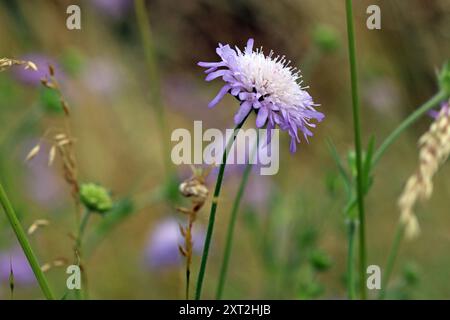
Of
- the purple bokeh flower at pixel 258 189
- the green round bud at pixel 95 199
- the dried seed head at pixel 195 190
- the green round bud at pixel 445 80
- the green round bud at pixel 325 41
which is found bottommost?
the dried seed head at pixel 195 190

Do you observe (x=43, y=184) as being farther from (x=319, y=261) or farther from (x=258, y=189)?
(x=319, y=261)

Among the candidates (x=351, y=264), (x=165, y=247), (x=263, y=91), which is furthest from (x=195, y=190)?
(x=165, y=247)

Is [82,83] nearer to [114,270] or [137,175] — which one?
[137,175]

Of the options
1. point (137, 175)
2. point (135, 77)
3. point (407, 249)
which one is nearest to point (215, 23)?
point (135, 77)

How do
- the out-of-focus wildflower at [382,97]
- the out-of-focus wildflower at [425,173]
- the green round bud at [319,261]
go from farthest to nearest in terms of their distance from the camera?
the out-of-focus wildflower at [382,97]
the green round bud at [319,261]
the out-of-focus wildflower at [425,173]

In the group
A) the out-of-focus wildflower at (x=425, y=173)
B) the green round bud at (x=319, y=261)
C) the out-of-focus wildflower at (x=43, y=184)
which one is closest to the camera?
the out-of-focus wildflower at (x=425, y=173)

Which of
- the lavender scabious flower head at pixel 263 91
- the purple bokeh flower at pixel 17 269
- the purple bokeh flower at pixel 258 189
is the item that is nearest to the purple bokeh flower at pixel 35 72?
the purple bokeh flower at pixel 17 269

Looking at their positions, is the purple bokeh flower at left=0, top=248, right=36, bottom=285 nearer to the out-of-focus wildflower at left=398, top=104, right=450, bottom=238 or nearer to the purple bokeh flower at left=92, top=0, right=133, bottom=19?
the out-of-focus wildflower at left=398, top=104, right=450, bottom=238

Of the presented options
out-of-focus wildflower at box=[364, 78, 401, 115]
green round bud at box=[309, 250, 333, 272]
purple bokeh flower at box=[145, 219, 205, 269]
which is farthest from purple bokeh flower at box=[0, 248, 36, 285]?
out-of-focus wildflower at box=[364, 78, 401, 115]

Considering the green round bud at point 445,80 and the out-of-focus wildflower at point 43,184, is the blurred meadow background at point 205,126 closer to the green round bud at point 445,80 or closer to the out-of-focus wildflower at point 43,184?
the out-of-focus wildflower at point 43,184
